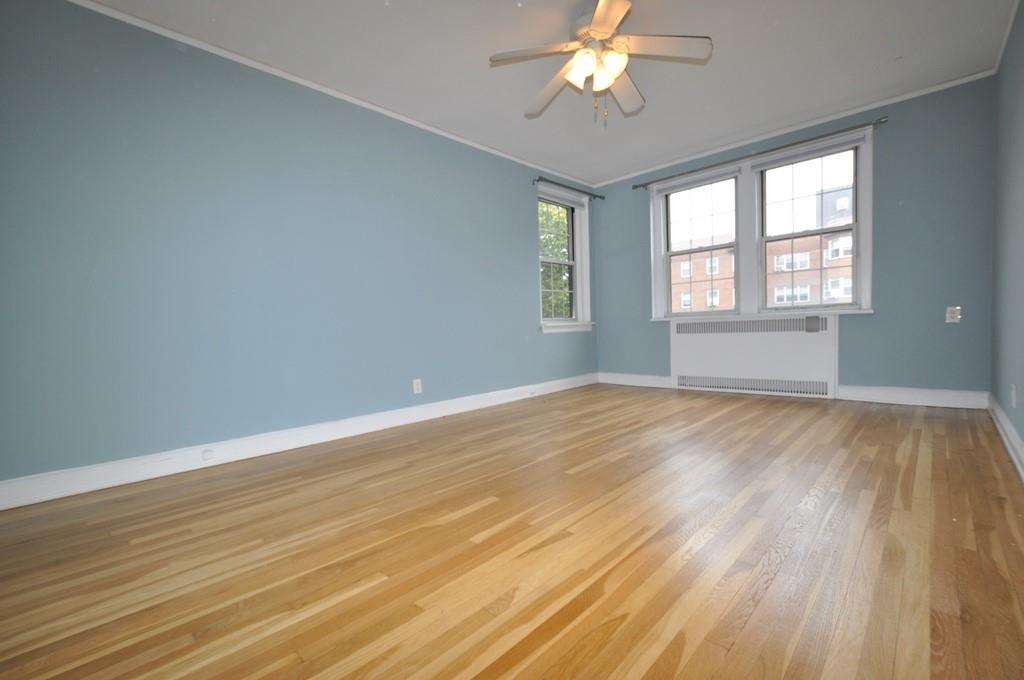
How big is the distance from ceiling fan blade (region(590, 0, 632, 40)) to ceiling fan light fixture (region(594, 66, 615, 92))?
209 millimetres

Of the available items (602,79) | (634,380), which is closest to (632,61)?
(602,79)

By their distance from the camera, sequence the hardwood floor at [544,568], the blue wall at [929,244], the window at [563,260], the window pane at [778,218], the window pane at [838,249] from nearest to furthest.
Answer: the hardwood floor at [544,568], the blue wall at [929,244], the window pane at [838,249], the window pane at [778,218], the window at [563,260]

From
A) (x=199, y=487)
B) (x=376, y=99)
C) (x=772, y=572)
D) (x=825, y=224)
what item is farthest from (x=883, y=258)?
(x=199, y=487)

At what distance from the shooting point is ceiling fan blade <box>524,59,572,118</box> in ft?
8.74

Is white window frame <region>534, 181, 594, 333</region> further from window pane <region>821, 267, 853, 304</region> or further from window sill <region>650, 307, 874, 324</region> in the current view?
window pane <region>821, 267, 853, 304</region>

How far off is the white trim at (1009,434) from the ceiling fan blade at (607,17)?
2.90 metres

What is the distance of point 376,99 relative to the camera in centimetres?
346

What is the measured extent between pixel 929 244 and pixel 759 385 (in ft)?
5.85

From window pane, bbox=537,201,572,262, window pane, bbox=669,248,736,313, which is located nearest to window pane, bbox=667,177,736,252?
window pane, bbox=669,248,736,313

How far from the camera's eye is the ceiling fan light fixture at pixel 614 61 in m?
2.50

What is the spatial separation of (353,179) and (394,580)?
9.90ft

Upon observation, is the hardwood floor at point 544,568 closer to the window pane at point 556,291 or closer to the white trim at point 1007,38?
the white trim at point 1007,38

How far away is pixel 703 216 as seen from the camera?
494 cm

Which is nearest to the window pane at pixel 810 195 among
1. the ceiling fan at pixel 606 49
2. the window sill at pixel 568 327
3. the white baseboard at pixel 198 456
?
the window sill at pixel 568 327
